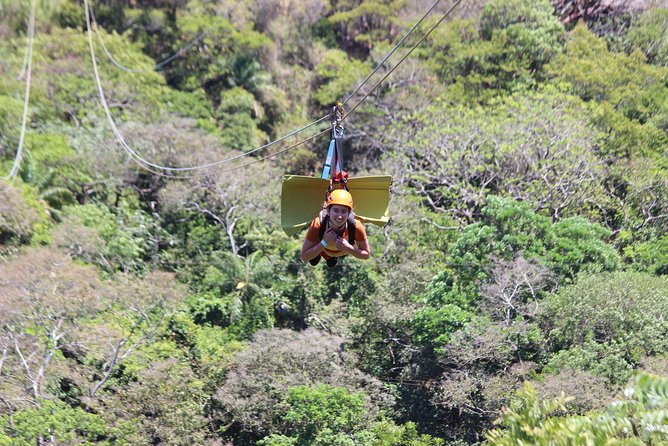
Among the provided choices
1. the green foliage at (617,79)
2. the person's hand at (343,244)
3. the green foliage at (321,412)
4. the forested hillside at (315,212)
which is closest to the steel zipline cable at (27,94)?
the forested hillside at (315,212)

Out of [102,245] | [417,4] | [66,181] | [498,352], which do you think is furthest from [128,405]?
[417,4]

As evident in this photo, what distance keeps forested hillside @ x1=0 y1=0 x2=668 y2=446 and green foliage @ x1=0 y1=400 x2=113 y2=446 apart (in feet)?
0.13

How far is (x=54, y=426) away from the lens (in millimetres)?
12367

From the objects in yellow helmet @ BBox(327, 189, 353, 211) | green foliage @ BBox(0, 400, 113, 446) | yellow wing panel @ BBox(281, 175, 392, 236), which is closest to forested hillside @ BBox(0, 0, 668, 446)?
green foliage @ BBox(0, 400, 113, 446)

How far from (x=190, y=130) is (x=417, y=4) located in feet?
33.2

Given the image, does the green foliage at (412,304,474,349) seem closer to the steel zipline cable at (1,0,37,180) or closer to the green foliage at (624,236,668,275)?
the green foliage at (624,236,668,275)

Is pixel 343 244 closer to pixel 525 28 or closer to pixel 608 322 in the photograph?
pixel 608 322

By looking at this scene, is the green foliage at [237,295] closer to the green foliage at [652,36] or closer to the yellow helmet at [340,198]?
the yellow helmet at [340,198]

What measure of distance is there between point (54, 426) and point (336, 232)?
8.56 meters

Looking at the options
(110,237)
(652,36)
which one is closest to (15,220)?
(110,237)

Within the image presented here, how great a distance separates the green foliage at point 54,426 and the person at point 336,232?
25.8 ft

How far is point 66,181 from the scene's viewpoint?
19000mm

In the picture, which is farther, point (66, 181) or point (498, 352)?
point (66, 181)

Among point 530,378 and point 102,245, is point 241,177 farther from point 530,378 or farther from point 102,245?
point 530,378
